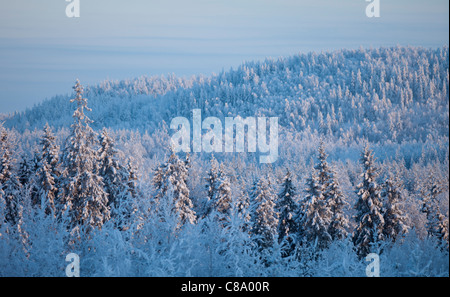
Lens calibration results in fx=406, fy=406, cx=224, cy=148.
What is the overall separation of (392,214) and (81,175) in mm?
17698

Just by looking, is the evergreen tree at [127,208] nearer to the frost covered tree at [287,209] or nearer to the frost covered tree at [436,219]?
the frost covered tree at [436,219]

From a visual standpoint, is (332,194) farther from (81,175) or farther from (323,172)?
(81,175)

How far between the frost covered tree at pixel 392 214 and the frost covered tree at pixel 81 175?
53.0 ft

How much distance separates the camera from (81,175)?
19.2m

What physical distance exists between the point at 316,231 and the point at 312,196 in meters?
2.18

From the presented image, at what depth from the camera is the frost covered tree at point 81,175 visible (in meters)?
18.5

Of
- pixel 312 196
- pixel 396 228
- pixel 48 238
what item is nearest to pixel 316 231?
pixel 312 196

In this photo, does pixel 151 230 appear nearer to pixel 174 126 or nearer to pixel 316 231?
pixel 316 231

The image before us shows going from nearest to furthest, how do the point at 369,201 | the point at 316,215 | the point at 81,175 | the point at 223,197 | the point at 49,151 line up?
the point at 81,175, the point at 369,201, the point at 316,215, the point at 49,151, the point at 223,197

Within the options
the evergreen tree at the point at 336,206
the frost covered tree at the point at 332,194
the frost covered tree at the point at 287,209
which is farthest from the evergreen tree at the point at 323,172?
the frost covered tree at the point at 287,209

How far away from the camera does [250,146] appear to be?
154625mm

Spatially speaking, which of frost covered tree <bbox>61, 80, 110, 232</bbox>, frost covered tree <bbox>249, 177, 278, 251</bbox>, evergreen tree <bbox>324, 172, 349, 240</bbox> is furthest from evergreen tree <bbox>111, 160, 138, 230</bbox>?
evergreen tree <bbox>324, 172, 349, 240</bbox>

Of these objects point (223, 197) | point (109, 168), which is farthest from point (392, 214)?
point (109, 168)

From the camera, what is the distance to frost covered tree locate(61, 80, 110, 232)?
60.8 feet
